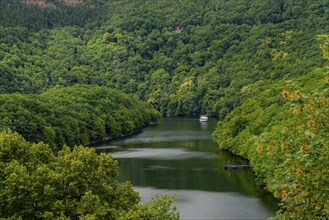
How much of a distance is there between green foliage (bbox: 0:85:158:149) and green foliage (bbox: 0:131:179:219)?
76739 millimetres

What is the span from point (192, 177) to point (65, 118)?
204 ft

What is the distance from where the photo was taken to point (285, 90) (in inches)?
874

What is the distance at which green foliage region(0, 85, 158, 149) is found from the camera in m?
135

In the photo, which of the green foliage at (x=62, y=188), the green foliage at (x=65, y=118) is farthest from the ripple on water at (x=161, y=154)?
the green foliage at (x=62, y=188)

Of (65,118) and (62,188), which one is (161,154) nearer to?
(65,118)

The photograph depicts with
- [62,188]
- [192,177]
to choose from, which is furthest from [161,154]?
[62,188]

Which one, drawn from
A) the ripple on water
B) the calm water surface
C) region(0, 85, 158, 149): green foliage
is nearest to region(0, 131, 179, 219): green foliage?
the calm water surface

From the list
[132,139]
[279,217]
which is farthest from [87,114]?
[279,217]

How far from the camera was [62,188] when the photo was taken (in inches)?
1916

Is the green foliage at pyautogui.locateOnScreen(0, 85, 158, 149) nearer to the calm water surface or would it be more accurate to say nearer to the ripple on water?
the calm water surface

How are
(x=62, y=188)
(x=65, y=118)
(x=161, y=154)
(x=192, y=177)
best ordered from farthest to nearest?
(x=65, y=118)
(x=161, y=154)
(x=192, y=177)
(x=62, y=188)

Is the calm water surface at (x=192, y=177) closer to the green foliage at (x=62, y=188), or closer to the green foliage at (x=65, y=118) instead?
the green foliage at (x=65, y=118)

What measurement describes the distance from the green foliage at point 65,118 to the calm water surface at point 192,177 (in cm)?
868

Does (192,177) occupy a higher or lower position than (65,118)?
lower
